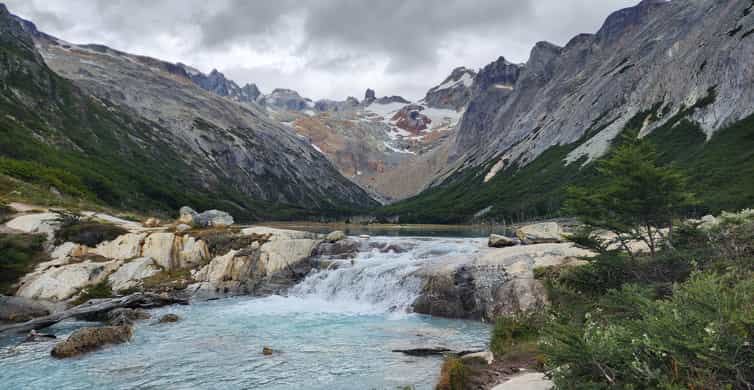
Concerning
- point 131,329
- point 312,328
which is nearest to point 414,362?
point 312,328

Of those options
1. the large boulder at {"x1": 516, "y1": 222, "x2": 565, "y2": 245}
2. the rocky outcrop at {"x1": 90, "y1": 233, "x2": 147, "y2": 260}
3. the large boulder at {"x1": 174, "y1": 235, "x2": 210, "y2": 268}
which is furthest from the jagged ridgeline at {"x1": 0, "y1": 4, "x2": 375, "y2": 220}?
the large boulder at {"x1": 516, "y1": 222, "x2": 565, "y2": 245}

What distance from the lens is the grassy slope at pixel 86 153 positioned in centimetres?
Result: 8419

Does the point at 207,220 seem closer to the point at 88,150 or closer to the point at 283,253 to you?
the point at 283,253

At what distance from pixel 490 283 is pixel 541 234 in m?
16.4

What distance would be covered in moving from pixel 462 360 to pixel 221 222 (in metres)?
45.5

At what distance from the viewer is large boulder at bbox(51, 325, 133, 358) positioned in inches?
840

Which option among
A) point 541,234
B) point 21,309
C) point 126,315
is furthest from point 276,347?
point 541,234

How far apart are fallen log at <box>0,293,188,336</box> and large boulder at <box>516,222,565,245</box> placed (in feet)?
115

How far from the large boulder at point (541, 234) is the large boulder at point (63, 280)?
42.7 metres

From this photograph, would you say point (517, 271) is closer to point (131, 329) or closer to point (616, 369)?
point (616, 369)

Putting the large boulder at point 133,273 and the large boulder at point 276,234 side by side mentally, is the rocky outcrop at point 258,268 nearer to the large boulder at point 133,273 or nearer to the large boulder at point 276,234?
the large boulder at point 276,234

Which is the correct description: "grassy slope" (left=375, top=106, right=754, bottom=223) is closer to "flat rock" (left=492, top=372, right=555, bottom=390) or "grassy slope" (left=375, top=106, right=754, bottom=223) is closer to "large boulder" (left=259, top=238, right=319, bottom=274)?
"flat rock" (left=492, top=372, right=555, bottom=390)

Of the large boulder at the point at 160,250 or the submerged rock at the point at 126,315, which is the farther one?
the large boulder at the point at 160,250

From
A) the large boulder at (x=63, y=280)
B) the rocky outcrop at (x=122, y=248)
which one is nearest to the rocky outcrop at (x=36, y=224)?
the rocky outcrop at (x=122, y=248)
